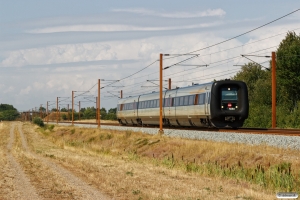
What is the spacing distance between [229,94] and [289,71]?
39.1 metres

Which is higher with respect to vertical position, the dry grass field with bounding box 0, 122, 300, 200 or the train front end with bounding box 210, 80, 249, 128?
the train front end with bounding box 210, 80, 249, 128


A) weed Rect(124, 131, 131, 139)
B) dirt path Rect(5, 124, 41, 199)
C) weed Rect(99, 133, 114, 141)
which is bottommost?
dirt path Rect(5, 124, 41, 199)

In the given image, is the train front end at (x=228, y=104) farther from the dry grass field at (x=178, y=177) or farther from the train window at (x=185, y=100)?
the dry grass field at (x=178, y=177)

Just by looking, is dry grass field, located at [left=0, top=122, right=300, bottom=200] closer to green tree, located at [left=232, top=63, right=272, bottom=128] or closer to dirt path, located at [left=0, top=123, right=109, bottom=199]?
dirt path, located at [left=0, top=123, right=109, bottom=199]

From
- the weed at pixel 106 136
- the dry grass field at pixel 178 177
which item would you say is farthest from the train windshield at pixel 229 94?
the weed at pixel 106 136

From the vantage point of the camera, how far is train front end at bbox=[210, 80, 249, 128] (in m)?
40.4

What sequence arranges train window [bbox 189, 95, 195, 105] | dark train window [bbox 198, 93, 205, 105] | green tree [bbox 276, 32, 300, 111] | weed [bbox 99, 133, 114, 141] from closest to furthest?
dark train window [bbox 198, 93, 205, 105] < train window [bbox 189, 95, 195, 105] < weed [bbox 99, 133, 114, 141] < green tree [bbox 276, 32, 300, 111]

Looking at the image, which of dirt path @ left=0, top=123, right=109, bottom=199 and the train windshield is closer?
dirt path @ left=0, top=123, right=109, bottom=199

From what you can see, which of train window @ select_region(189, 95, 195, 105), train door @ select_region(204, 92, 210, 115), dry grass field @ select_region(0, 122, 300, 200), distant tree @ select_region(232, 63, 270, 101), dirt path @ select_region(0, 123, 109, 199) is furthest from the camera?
distant tree @ select_region(232, 63, 270, 101)

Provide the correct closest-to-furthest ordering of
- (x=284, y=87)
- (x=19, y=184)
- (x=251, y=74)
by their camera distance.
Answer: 1. (x=19, y=184)
2. (x=284, y=87)
3. (x=251, y=74)

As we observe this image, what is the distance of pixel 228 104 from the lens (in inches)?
1619

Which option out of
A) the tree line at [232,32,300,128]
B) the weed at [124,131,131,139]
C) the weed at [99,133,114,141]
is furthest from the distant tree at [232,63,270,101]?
the weed at [124,131,131,139]

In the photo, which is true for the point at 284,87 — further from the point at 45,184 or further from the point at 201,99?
the point at 45,184

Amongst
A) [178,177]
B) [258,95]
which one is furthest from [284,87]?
[178,177]
